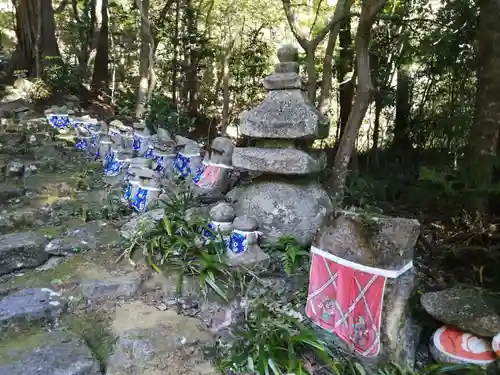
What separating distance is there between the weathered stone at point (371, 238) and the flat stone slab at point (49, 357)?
Answer: 1.60 metres

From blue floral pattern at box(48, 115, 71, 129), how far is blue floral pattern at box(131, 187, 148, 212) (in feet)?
11.5

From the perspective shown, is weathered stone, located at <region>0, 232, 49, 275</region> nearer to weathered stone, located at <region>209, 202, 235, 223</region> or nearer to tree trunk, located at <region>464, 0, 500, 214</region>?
weathered stone, located at <region>209, 202, 235, 223</region>

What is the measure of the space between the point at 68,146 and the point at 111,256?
12.4 feet

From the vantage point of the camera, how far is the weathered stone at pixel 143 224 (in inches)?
148

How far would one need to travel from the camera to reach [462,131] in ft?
21.8

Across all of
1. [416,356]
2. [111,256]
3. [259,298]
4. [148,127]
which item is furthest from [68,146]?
[416,356]

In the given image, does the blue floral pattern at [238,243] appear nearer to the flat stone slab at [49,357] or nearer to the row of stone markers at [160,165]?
A: the row of stone markers at [160,165]

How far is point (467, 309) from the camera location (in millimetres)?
2482

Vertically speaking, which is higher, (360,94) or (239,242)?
(360,94)

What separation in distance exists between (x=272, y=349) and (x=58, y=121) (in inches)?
246

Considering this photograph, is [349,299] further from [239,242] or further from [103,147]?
[103,147]

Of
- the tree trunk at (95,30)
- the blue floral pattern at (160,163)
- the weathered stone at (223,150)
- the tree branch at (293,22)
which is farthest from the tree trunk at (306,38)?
the tree trunk at (95,30)

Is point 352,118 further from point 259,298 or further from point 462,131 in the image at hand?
point 462,131

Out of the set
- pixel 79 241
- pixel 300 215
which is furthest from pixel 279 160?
pixel 79 241
